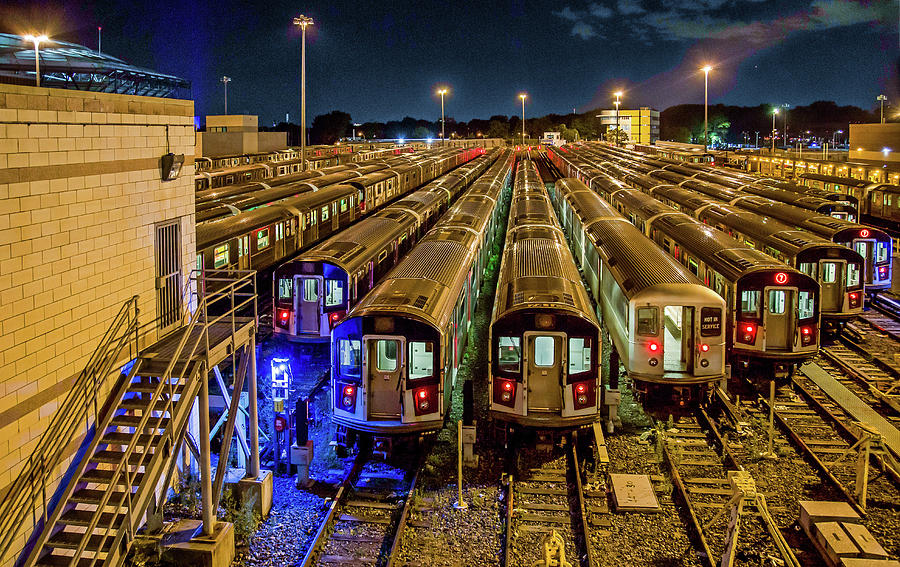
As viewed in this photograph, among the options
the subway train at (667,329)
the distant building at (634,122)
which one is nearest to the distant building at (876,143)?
the subway train at (667,329)

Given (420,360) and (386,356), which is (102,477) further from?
(420,360)

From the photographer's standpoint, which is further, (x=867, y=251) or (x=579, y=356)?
(x=867, y=251)

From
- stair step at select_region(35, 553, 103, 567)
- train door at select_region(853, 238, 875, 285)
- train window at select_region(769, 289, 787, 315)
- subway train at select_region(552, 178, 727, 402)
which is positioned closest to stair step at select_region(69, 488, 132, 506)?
stair step at select_region(35, 553, 103, 567)

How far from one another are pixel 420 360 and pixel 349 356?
1214 millimetres

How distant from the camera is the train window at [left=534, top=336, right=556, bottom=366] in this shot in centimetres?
1213

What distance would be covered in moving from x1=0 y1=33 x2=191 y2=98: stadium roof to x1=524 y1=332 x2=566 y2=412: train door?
46358mm

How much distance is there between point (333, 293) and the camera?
16.7 meters

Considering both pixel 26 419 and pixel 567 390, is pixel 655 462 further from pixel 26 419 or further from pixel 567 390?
pixel 26 419

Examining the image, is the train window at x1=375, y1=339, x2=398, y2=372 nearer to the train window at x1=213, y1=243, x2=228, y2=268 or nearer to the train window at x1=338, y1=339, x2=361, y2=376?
the train window at x1=338, y1=339, x2=361, y2=376

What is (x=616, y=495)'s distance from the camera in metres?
Result: 11.2

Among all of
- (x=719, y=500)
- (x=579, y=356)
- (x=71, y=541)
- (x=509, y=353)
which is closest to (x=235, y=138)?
(x=509, y=353)

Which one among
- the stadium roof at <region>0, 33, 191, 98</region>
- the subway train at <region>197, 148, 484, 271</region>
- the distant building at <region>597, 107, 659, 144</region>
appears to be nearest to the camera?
the subway train at <region>197, 148, 484, 271</region>

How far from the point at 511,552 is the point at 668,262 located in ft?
28.1

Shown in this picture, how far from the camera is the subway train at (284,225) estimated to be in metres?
19.1
